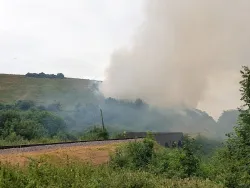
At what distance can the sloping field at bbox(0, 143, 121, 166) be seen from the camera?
27561mm

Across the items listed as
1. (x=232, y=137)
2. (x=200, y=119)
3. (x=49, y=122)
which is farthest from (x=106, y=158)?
(x=200, y=119)

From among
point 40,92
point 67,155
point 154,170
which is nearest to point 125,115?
point 40,92

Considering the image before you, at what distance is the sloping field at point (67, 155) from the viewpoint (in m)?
27.6

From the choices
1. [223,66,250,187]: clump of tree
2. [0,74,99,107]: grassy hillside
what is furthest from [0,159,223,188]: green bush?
[0,74,99,107]: grassy hillside

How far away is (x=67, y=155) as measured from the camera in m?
29.3

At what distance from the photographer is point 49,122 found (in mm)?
94500

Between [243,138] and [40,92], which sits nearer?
[243,138]

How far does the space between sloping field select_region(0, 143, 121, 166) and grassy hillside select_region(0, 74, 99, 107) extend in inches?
4752

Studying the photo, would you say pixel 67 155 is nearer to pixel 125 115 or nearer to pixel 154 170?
pixel 154 170

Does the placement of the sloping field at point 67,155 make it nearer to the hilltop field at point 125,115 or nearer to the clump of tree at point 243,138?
the clump of tree at point 243,138

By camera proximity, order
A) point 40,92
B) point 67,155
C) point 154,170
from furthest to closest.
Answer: point 40,92, point 154,170, point 67,155

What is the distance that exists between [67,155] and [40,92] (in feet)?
504

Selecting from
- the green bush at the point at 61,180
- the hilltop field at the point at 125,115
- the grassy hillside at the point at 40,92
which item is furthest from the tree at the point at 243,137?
the grassy hillside at the point at 40,92

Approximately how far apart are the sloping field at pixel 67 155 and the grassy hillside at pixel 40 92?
12071 centimetres
